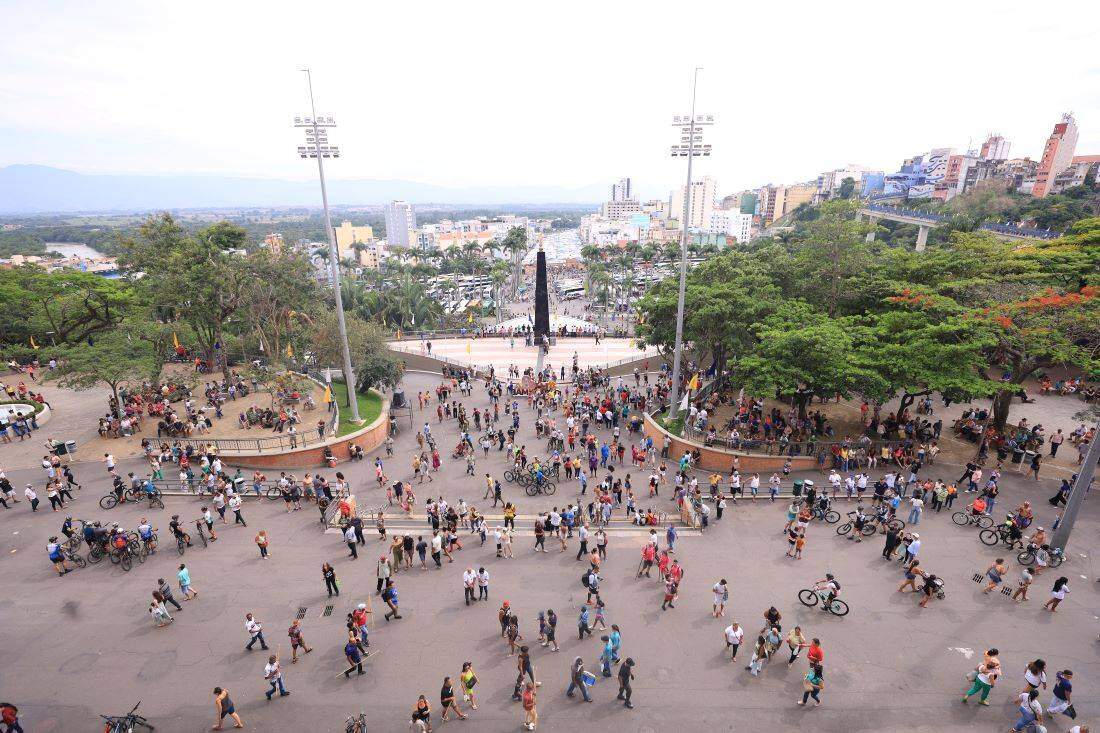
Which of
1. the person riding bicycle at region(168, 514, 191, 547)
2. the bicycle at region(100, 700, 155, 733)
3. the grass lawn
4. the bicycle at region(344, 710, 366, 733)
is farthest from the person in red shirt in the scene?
the grass lawn

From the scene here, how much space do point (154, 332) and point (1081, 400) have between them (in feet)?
145

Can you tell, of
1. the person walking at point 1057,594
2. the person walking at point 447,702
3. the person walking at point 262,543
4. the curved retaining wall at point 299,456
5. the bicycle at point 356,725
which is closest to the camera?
the bicycle at point 356,725

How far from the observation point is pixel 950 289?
24656 mm

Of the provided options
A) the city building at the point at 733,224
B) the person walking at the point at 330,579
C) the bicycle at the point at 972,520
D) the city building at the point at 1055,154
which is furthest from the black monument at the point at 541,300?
the city building at the point at 733,224

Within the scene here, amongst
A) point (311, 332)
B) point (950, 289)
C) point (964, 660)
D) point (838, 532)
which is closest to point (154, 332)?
point (311, 332)

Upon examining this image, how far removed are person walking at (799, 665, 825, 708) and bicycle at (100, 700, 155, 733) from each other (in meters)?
12.3

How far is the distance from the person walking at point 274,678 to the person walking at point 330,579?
8.31 ft

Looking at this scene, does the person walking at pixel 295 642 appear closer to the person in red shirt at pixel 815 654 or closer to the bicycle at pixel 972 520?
the person in red shirt at pixel 815 654

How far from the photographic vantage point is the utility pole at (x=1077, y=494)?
1337cm

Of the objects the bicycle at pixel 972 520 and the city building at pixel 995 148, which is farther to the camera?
the city building at pixel 995 148

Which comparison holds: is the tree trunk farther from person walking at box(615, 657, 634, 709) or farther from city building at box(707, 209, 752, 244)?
city building at box(707, 209, 752, 244)

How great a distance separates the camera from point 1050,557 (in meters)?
14.1

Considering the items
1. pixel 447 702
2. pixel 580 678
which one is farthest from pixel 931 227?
pixel 447 702

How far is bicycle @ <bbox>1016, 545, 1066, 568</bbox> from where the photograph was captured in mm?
14109
